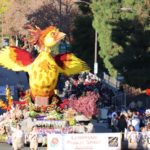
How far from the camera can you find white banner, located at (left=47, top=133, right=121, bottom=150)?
27734 mm

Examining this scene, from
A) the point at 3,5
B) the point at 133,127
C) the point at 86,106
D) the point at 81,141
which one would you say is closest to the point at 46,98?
the point at 86,106

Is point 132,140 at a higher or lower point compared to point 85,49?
lower

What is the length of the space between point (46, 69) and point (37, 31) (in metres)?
2.03

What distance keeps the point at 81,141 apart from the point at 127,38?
71.6ft

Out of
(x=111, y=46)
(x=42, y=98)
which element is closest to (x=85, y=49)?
(x=111, y=46)

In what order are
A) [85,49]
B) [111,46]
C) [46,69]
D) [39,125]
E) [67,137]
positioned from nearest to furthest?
[67,137] < [39,125] < [46,69] < [111,46] < [85,49]

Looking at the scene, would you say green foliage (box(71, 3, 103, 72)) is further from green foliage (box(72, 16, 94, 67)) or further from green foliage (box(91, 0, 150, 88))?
green foliage (box(91, 0, 150, 88))

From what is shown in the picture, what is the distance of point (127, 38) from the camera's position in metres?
49.4

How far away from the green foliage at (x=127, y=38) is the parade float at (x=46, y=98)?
9941 millimetres

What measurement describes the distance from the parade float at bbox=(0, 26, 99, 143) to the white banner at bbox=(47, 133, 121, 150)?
483 centimetres

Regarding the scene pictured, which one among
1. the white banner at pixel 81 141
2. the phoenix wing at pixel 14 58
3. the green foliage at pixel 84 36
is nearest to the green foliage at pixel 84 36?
the green foliage at pixel 84 36

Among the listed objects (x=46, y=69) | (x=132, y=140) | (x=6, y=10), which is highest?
(x=6, y=10)

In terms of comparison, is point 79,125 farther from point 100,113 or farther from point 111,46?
point 111,46

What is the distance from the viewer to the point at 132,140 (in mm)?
30672
